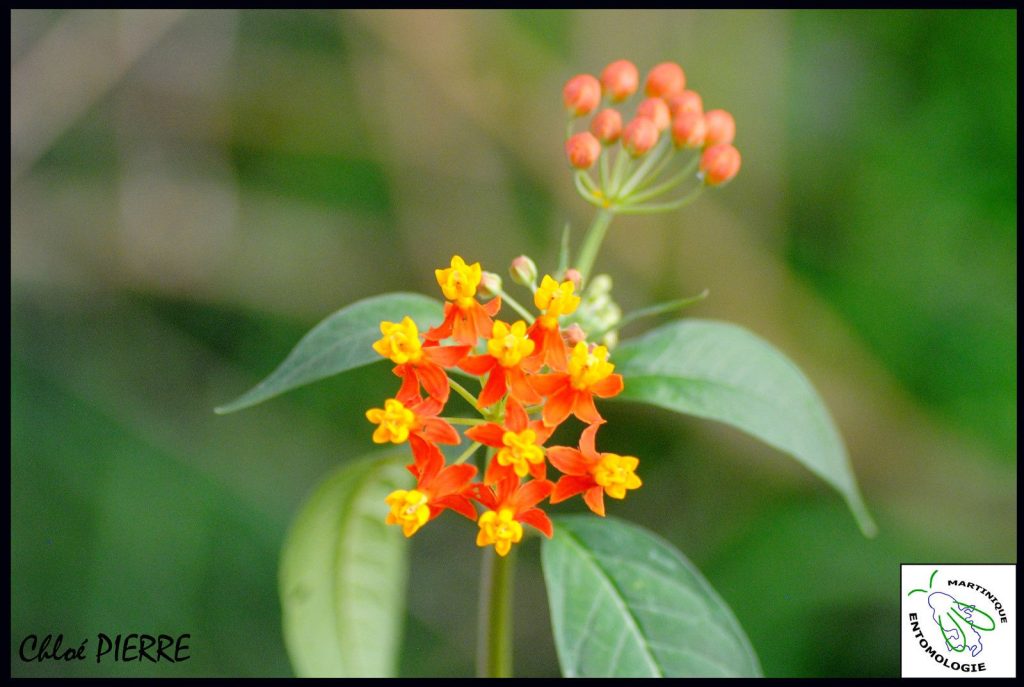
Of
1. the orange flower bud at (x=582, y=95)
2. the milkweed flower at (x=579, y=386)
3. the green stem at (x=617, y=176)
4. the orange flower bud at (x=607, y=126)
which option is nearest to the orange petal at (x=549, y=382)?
the milkweed flower at (x=579, y=386)

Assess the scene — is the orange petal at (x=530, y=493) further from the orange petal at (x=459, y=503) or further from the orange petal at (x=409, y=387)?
the orange petal at (x=409, y=387)

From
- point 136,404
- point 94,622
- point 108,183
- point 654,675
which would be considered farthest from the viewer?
point 108,183

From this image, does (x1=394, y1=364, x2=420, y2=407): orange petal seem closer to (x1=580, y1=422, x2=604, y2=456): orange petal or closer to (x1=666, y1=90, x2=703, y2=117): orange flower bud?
(x1=580, y1=422, x2=604, y2=456): orange petal

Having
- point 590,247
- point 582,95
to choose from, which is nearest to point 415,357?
point 590,247

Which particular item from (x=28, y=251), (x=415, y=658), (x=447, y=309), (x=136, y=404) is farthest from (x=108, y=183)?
(x=447, y=309)

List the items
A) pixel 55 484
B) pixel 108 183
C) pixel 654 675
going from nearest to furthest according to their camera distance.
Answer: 1. pixel 654 675
2. pixel 55 484
3. pixel 108 183

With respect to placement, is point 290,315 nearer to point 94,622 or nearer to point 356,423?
point 356,423

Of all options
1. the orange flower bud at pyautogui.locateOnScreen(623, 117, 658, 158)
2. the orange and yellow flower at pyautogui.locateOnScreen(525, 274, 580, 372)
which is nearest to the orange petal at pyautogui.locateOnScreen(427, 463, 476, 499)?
the orange and yellow flower at pyautogui.locateOnScreen(525, 274, 580, 372)
